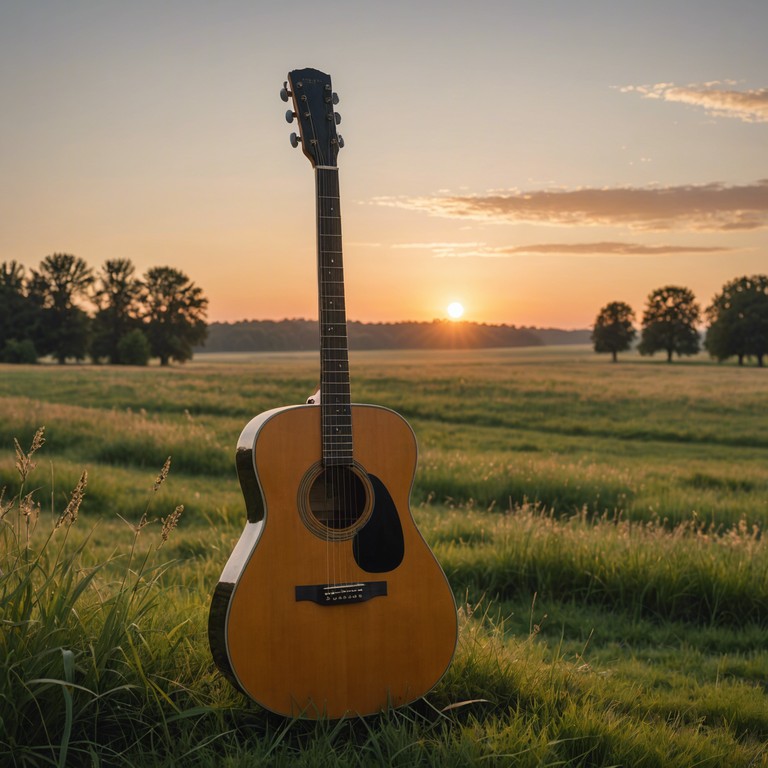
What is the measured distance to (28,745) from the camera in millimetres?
3348

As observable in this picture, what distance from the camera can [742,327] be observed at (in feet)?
268

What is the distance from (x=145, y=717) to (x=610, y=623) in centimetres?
384

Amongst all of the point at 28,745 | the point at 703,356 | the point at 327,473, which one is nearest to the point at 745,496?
the point at 327,473

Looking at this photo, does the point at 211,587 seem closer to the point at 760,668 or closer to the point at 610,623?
the point at 610,623

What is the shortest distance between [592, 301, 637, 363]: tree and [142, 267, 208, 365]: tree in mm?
47012

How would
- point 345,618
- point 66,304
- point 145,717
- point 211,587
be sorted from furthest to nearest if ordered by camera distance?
point 66,304, point 211,587, point 345,618, point 145,717

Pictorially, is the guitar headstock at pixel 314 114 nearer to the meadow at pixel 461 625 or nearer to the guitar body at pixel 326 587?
the guitar body at pixel 326 587

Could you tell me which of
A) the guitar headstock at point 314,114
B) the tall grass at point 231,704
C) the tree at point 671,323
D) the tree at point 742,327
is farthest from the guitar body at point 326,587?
the tree at point 671,323

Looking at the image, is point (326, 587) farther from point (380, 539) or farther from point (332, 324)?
point (332, 324)

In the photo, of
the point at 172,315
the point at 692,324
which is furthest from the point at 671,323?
the point at 172,315

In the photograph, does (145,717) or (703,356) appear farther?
(703,356)

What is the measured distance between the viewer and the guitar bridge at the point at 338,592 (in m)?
3.89

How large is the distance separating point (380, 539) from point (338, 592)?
336mm

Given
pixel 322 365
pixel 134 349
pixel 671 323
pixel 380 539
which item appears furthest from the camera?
pixel 671 323
